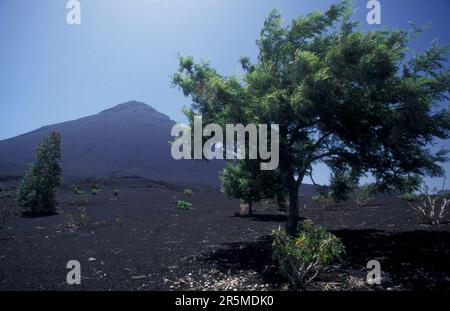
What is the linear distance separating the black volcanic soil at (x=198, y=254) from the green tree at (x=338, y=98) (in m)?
1.89

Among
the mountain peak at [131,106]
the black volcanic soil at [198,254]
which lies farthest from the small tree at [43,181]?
the mountain peak at [131,106]

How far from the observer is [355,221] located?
12.7 metres

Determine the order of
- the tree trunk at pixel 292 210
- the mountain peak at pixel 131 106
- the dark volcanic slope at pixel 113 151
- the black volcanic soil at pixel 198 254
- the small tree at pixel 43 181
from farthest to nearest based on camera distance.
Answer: the mountain peak at pixel 131 106
the dark volcanic slope at pixel 113 151
the small tree at pixel 43 181
the tree trunk at pixel 292 210
the black volcanic soil at pixel 198 254

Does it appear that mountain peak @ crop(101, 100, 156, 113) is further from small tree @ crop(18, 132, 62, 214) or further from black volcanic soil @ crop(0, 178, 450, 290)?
black volcanic soil @ crop(0, 178, 450, 290)

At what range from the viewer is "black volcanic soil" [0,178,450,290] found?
18.8ft

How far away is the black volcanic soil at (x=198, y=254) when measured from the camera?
5734 mm

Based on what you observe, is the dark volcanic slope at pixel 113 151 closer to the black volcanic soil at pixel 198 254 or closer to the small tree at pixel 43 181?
the small tree at pixel 43 181

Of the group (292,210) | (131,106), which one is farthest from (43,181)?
(131,106)

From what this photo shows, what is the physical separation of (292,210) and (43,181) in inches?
559

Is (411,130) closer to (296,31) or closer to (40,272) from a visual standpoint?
(296,31)

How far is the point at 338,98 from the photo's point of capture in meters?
7.80

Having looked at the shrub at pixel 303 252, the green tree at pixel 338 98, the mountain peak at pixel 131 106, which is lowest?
the shrub at pixel 303 252

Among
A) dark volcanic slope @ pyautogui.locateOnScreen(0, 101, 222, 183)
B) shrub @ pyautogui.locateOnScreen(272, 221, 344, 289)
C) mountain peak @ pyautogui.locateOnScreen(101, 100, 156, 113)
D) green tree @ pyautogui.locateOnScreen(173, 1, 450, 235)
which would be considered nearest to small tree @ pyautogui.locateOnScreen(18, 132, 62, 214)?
green tree @ pyautogui.locateOnScreen(173, 1, 450, 235)
